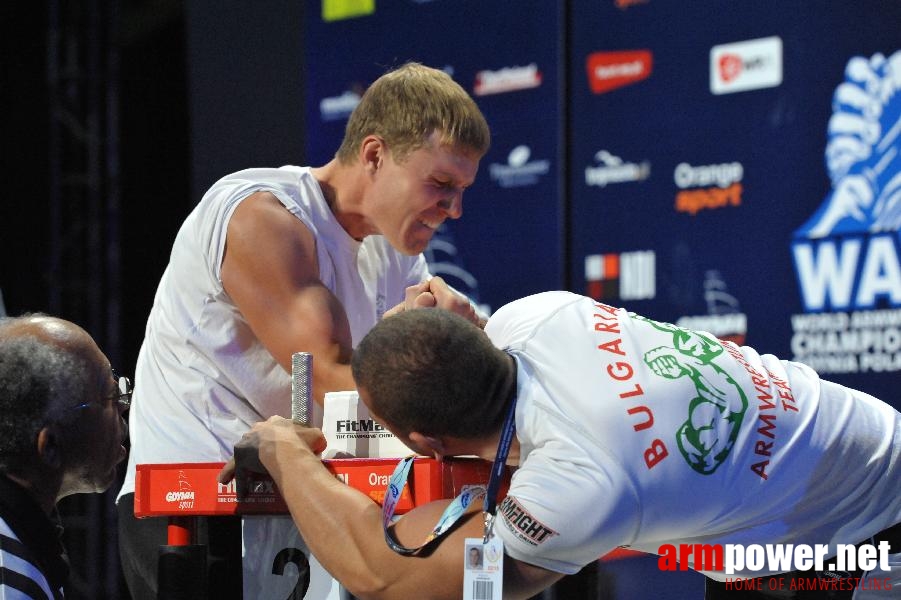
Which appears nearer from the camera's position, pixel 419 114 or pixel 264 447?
pixel 264 447

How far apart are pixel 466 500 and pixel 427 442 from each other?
11 cm

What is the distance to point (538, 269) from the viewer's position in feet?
17.3

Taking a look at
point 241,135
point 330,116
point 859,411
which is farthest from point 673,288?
point 859,411

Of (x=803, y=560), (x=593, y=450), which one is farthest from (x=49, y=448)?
(x=803, y=560)

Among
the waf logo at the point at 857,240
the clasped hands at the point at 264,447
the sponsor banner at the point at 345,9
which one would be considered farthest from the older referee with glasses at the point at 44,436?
the sponsor banner at the point at 345,9

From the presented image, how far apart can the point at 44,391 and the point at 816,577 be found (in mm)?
1310

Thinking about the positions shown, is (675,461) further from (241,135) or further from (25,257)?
(25,257)

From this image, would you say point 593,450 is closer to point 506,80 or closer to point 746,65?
point 746,65

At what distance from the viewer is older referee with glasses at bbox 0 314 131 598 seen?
189 cm

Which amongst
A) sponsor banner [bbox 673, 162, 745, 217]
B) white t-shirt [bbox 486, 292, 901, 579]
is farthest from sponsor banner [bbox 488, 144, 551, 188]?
white t-shirt [bbox 486, 292, 901, 579]

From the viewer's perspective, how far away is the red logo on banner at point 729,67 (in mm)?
4844

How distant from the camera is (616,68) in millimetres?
5152

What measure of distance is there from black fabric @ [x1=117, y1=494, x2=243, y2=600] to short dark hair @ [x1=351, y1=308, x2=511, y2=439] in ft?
1.88

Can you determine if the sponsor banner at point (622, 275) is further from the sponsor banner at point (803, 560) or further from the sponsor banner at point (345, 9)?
the sponsor banner at point (803, 560)
